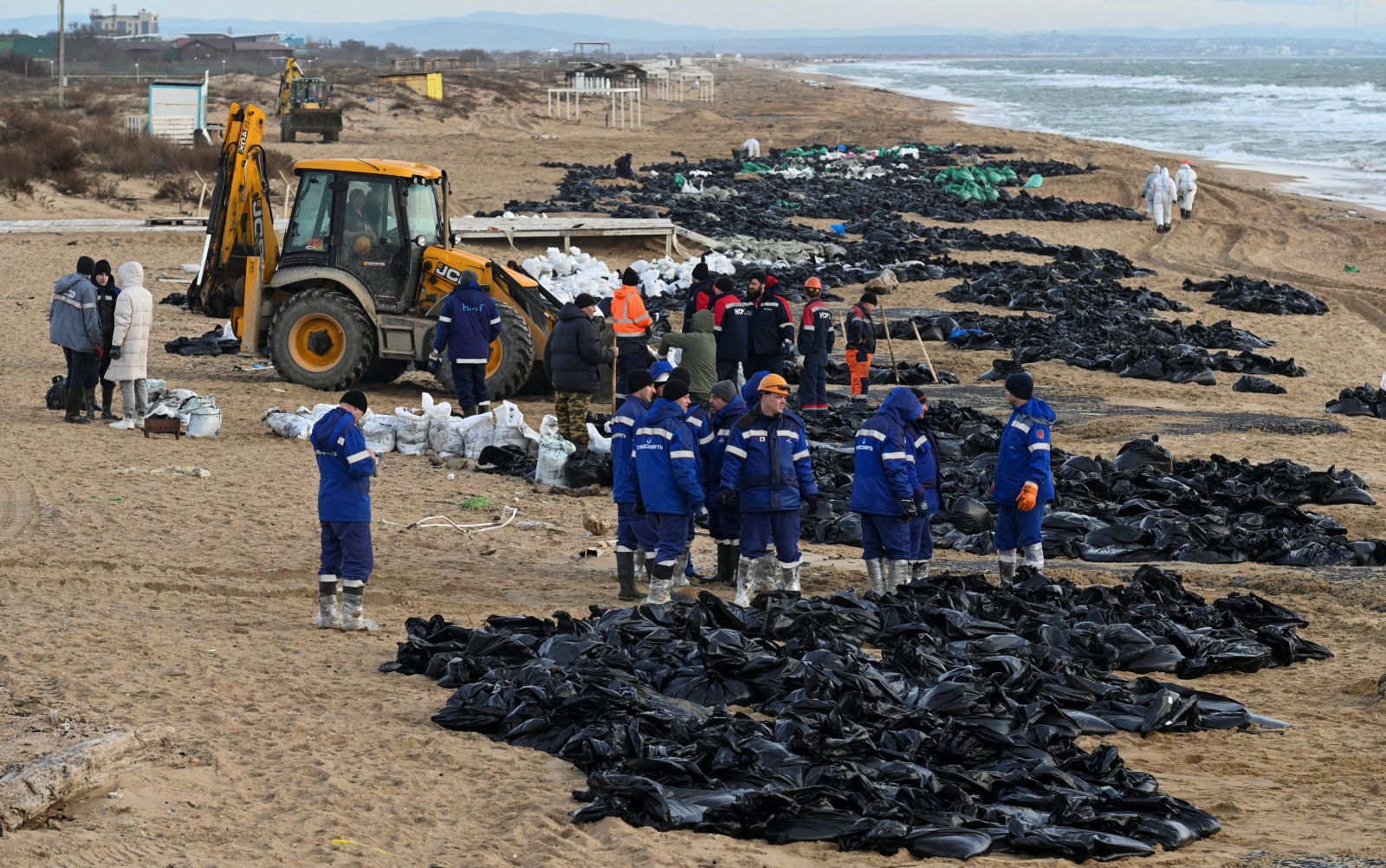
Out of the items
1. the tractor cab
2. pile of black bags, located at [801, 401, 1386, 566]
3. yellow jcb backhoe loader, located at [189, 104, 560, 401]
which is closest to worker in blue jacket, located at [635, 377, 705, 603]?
pile of black bags, located at [801, 401, 1386, 566]

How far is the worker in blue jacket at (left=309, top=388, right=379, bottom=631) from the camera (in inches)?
332

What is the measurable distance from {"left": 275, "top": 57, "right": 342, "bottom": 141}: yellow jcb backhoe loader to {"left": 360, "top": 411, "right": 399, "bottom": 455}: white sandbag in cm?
3665

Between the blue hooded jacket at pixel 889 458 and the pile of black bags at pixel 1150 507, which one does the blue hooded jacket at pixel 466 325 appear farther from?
the blue hooded jacket at pixel 889 458

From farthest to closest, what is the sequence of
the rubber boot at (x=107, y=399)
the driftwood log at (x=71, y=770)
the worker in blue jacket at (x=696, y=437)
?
the rubber boot at (x=107, y=399) < the worker in blue jacket at (x=696, y=437) < the driftwood log at (x=71, y=770)

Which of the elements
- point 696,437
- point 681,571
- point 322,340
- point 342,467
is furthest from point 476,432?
point 342,467

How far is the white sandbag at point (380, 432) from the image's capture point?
1345cm

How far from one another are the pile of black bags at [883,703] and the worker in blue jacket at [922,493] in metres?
0.27

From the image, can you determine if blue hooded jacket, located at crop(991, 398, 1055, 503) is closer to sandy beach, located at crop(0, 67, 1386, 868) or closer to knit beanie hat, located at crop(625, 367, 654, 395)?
sandy beach, located at crop(0, 67, 1386, 868)

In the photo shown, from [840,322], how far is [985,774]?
15683mm

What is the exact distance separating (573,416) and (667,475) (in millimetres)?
4047

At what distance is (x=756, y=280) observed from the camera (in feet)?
48.2

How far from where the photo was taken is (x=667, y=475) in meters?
9.36

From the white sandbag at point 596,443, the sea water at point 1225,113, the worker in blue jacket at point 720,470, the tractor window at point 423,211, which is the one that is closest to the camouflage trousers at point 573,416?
the white sandbag at point 596,443

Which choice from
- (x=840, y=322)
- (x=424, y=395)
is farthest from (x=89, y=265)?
(x=840, y=322)
